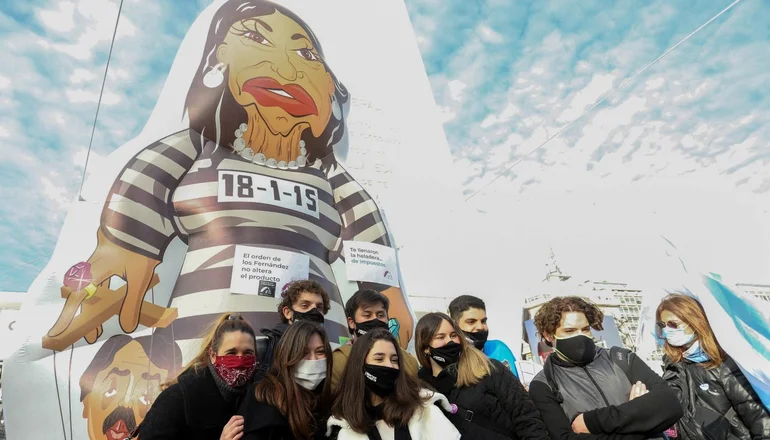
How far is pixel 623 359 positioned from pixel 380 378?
3.79ft

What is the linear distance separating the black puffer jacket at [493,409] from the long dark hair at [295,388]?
1.80 ft

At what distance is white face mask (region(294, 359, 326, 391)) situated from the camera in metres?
1.92

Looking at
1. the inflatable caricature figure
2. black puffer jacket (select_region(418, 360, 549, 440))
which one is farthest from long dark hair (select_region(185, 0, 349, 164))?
black puffer jacket (select_region(418, 360, 549, 440))

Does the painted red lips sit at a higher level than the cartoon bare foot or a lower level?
higher

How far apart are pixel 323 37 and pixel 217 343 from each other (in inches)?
140

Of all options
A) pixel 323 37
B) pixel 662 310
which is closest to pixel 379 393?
pixel 662 310

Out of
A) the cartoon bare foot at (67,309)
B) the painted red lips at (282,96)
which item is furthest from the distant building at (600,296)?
the cartoon bare foot at (67,309)

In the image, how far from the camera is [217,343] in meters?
1.94

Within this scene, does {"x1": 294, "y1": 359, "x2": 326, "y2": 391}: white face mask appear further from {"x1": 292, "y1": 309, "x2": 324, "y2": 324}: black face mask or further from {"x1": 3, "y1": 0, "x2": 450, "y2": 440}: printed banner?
{"x1": 3, "y1": 0, "x2": 450, "y2": 440}: printed banner

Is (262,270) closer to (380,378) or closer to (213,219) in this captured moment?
(213,219)

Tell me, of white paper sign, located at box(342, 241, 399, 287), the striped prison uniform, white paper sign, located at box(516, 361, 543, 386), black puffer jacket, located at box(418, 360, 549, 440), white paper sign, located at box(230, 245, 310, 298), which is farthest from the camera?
white paper sign, located at box(516, 361, 543, 386)

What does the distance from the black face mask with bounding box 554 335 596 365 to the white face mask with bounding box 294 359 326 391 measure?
116 centimetres

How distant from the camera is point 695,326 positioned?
241 centimetres

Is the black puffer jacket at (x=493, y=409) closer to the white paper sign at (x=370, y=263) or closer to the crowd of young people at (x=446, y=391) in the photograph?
the crowd of young people at (x=446, y=391)
